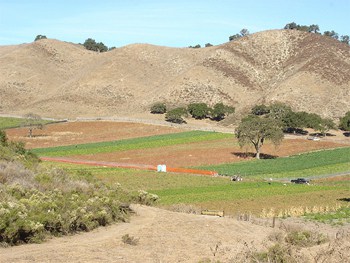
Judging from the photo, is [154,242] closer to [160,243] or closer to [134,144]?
[160,243]

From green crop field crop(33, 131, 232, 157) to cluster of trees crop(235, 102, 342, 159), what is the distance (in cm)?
974

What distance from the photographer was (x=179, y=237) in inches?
1095

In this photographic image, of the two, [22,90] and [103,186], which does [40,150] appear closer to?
[103,186]

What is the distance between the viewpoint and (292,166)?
78562 mm

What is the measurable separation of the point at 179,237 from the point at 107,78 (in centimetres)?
16550

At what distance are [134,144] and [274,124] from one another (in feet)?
91.8

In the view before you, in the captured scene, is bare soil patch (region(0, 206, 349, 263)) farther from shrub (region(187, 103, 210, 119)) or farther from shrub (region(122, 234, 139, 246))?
shrub (region(187, 103, 210, 119))

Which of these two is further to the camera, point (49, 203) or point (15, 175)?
point (15, 175)

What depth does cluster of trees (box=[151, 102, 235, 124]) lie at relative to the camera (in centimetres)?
13438

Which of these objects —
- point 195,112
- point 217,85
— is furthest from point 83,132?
point 217,85

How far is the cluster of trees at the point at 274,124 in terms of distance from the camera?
86.3 meters

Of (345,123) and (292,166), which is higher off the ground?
(345,123)

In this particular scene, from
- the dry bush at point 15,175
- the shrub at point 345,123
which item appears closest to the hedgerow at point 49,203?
the dry bush at point 15,175

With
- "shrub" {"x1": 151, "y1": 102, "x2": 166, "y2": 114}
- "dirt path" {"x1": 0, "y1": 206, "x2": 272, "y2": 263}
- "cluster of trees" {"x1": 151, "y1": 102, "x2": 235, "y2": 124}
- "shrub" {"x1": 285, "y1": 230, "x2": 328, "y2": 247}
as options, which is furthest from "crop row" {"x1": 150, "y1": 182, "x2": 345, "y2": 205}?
"shrub" {"x1": 151, "y1": 102, "x2": 166, "y2": 114}
